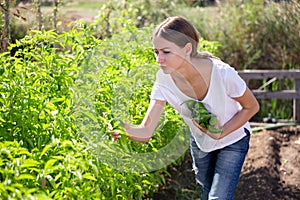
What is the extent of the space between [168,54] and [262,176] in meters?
2.58

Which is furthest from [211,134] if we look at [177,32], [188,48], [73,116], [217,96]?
[73,116]

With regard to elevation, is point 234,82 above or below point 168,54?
below

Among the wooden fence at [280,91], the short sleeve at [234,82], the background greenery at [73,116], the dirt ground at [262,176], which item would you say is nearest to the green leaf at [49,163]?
the background greenery at [73,116]

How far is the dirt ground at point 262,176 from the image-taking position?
16.5ft

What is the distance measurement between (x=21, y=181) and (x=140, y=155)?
114cm

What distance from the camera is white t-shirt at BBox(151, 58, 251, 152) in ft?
10.5

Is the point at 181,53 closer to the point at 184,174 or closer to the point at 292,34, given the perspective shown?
the point at 184,174

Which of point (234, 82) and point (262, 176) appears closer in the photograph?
point (234, 82)

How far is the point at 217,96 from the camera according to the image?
3.25 metres

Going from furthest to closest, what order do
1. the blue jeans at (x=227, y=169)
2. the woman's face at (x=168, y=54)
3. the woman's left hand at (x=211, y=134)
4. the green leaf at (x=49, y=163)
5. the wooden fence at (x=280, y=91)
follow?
1. the wooden fence at (x=280, y=91)
2. the blue jeans at (x=227, y=169)
3. the woman's left hand at (x=211, y=134)
4. the woman's face at (x=168, y=54)
5. the green leaf at (x=49, y=163)

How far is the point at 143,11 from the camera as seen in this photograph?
8.82 meters

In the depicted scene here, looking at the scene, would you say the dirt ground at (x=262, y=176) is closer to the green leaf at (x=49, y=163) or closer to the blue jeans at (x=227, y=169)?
the blue jeans at (x=227, y=169)

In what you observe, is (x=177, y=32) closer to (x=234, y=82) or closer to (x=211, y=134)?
(x=234, y=82)

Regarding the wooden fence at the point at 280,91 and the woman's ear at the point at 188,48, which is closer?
the woman's ear at the point at 188,48
